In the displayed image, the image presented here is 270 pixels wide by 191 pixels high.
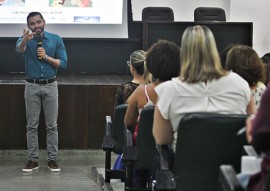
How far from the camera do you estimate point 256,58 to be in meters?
3.47

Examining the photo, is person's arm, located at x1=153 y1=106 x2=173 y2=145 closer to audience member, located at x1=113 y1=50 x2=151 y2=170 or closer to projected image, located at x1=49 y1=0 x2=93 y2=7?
audience member, located at x1=113 y1=50 x2=151 y2=170

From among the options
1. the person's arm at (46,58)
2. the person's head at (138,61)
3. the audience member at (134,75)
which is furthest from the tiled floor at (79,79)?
the person's head at (138,61)

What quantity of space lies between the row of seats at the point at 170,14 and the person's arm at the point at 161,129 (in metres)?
6.03

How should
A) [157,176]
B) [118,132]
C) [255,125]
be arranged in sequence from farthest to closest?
[118,132] → [157,176] → [255,125]

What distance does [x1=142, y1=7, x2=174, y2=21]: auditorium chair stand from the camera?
8977 mm

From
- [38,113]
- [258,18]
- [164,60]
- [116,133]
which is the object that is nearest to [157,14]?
[258,18]


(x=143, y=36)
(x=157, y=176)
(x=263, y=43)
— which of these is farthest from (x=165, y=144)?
(x=263, y=43)

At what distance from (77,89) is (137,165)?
278 cm

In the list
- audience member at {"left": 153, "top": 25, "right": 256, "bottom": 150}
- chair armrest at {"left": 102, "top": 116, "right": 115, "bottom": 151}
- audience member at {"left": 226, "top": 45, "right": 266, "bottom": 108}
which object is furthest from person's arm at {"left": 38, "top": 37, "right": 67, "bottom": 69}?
audience member at {"left": 153, "top": 25, "right": 256, "bottom": 150}

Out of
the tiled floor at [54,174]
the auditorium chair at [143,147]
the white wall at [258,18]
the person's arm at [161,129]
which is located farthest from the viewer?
the white wall at [258,18]

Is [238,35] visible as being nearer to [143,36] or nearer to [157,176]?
[143,36]

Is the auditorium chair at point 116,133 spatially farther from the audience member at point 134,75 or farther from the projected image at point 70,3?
the projected image at point 70,3

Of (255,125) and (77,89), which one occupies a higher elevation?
(255,125)

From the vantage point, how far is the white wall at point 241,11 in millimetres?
9539
